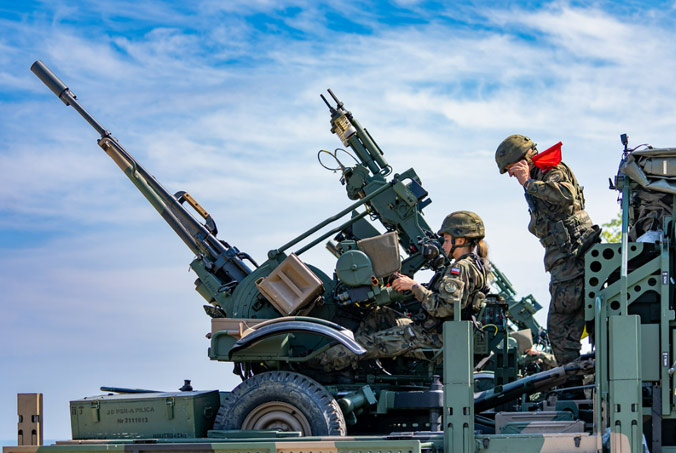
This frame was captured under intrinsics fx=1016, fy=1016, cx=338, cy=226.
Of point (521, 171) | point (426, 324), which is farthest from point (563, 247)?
point (426, 324)

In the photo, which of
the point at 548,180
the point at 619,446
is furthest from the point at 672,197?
the point at 619,446

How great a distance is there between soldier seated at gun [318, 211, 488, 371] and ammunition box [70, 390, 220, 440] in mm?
1075

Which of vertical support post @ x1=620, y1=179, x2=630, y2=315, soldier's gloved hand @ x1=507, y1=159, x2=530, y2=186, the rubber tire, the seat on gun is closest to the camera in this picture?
vertical support post @ x1=620, y1=179, x2=630, y2=315

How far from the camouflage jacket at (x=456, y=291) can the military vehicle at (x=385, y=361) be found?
0.86ft

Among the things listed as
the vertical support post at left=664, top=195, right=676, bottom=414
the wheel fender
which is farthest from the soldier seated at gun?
the vertical support post at left=664, top=195, right=676, bottom=414

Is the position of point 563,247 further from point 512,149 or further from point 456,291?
point 456,291

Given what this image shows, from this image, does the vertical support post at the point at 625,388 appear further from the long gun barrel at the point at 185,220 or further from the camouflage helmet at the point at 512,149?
the long gun barrel at the point at 185,220

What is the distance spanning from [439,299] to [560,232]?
4.42 ft

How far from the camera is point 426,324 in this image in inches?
328

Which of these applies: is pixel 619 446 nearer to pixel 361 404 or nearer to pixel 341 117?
pixel 361 404

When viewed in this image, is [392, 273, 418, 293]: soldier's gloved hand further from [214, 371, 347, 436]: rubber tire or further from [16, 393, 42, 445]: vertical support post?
[16, 393, 42, 445]: vertical support post

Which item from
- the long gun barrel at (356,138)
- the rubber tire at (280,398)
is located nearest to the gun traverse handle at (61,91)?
the long gun barrel at (356,138)

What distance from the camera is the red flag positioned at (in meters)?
8.80

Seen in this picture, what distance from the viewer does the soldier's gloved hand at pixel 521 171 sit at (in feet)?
29.2
